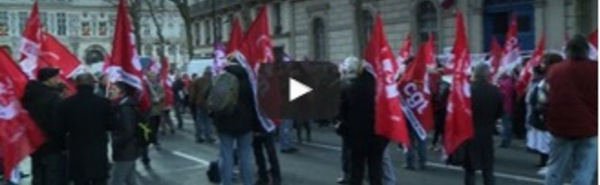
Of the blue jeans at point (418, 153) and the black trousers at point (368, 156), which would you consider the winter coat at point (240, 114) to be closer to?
the black trousers at point (368, 156)

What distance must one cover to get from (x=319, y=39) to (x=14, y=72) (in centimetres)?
2802

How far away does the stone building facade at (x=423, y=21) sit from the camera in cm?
2161

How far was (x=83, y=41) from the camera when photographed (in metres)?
91.1

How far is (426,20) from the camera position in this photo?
2770 cm

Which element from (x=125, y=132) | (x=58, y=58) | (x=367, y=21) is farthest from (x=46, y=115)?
(x=367, y=21)

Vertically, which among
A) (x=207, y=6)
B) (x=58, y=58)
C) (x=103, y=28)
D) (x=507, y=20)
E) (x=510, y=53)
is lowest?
(x=510, y=53)

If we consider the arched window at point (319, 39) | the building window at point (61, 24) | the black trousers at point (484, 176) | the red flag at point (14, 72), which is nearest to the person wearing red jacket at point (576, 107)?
the black trousers at point (484, 176)

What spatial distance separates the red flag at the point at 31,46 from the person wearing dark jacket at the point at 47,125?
2.87ft

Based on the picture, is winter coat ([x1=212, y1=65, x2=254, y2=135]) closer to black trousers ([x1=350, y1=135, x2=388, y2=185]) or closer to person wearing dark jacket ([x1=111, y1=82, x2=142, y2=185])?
person wearing dark jacket ([x1=111, y1=82, x2=142, y2=185])

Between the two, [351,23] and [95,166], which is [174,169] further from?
[351,23]

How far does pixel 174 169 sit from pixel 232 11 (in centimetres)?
3639

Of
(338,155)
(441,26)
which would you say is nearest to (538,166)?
(338,155)

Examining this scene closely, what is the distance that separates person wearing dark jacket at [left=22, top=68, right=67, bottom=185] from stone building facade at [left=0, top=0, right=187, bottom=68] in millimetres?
78942
